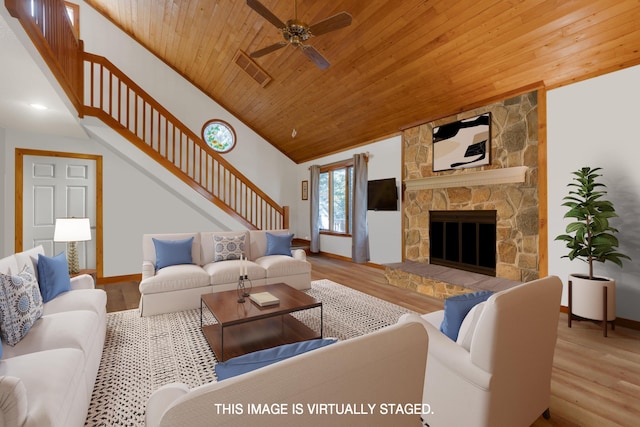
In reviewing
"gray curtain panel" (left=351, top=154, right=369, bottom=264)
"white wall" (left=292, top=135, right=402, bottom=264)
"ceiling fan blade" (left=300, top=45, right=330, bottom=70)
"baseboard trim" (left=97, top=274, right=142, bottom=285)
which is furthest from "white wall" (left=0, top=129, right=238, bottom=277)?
"ceiling fan blade" (left=300, top=45, right=330, bottom=70)

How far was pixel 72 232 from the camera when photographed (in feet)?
11.5

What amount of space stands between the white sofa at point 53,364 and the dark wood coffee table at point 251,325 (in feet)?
2.62

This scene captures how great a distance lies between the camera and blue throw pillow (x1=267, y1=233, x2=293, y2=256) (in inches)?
178

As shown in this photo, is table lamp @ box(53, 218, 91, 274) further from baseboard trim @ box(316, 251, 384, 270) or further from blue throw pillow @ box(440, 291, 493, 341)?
baseboard trim @ box(316, 251, 384, 270)

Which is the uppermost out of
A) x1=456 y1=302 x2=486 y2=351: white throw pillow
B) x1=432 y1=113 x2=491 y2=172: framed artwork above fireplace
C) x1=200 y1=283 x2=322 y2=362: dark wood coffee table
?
x1=432 y1=113 x2=491 y2=172: framed artwork above fireplace

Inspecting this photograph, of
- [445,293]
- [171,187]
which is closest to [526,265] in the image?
[445,293]

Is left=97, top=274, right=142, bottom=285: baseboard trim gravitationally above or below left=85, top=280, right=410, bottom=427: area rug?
above

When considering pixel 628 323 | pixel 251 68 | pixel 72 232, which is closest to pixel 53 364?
pixel 72 232

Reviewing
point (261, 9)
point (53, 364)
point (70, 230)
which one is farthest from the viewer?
point (70, 230)

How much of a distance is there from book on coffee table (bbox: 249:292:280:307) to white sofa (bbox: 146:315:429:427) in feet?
5.88

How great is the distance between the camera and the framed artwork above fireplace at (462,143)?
413 cm

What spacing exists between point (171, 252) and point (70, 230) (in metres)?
1.09

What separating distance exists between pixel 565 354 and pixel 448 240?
2285mm

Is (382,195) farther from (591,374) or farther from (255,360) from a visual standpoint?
(255,360)
